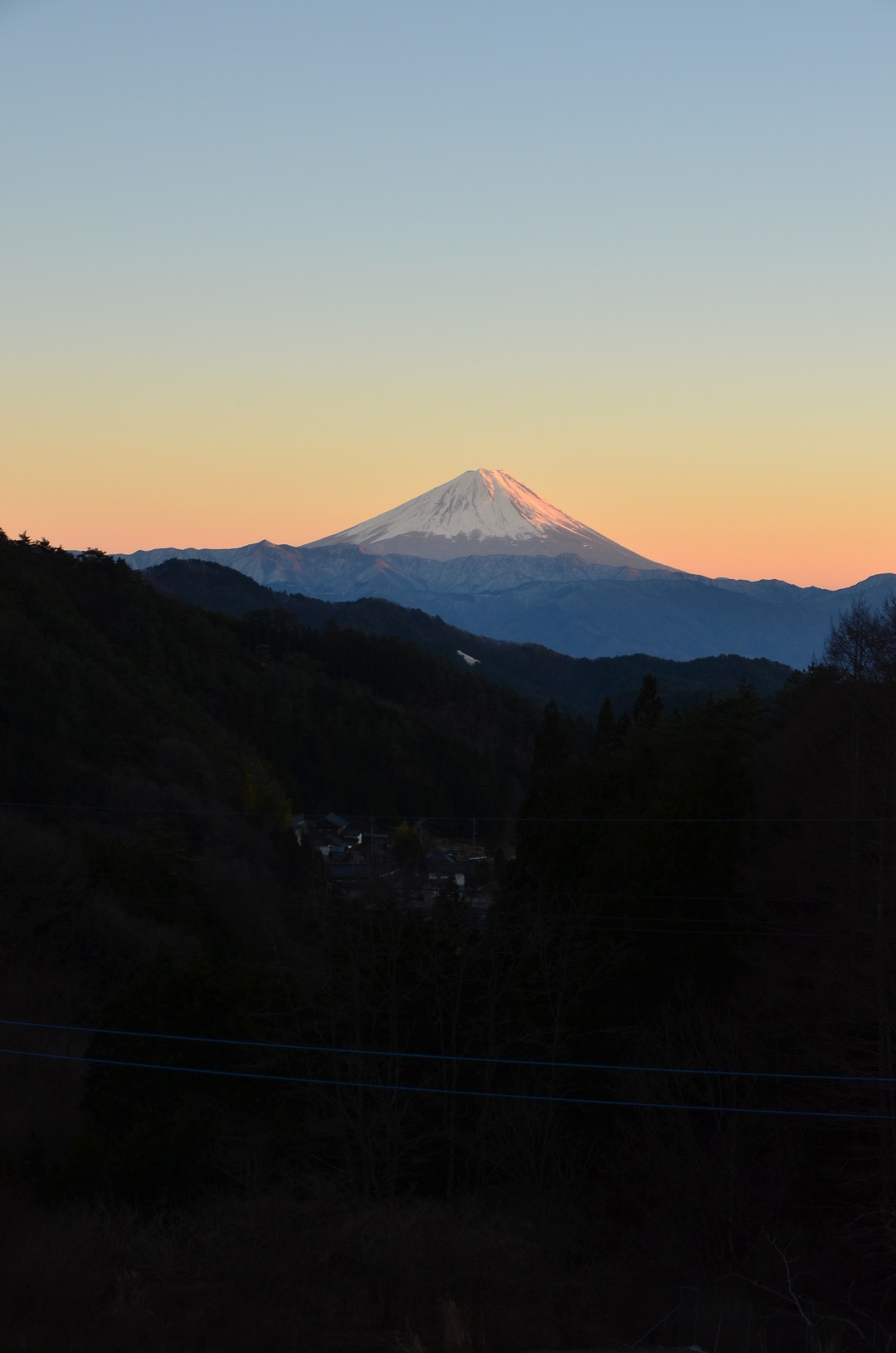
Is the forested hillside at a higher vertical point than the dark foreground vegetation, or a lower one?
higher

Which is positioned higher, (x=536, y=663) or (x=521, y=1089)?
(x=536, y=663)

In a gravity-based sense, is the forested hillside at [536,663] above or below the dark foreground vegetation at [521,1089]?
above

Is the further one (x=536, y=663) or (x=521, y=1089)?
(x=536, y=663)

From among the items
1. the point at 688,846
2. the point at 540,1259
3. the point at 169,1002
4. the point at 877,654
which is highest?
the point at 877,654

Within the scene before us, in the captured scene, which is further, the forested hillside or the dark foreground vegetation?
the forested hillside

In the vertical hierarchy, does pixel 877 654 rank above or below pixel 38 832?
above

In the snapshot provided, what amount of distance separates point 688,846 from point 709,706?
12346mm

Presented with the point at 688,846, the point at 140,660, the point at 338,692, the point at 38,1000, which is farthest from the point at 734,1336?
the point at 338,692

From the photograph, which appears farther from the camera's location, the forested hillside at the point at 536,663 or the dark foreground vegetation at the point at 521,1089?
the forested hillside at the point at 536,663

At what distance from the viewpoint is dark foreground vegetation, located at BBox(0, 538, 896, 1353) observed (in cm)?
1056

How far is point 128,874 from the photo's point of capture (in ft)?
101

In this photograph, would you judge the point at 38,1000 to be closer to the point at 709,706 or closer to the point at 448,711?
the point at 709,706

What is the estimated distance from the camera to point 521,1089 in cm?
1698

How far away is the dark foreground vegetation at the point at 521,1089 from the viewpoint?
34.7 ft
